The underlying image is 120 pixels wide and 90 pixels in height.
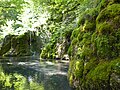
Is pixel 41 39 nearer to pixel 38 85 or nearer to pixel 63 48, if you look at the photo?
pixel 63 48

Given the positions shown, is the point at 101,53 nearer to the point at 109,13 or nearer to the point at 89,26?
the point at 109,13

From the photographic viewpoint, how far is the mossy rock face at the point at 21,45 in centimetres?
2989

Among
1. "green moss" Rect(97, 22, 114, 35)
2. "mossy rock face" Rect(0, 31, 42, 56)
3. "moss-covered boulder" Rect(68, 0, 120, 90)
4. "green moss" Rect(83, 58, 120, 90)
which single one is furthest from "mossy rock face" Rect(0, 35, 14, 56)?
"green moss" Rect(83, 58, 120, 90)

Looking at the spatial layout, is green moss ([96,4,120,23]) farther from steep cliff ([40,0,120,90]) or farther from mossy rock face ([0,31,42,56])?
mossy rock face ([0,31,42,56])

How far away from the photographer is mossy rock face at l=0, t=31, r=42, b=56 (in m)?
29.9

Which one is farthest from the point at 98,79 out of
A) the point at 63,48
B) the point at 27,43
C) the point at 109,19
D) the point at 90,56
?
the point at 27,43

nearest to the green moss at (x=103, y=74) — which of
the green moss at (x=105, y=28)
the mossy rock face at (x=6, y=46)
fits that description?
the green moss at (x=105, y=28)

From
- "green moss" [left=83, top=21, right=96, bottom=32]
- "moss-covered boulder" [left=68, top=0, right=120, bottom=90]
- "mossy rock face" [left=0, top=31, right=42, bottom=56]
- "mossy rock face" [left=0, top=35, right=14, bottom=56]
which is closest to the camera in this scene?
"moss-covered boulder" [left=68, top=0, right=120, bottom=90]

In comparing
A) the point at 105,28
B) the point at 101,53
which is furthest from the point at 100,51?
the point at 105,28

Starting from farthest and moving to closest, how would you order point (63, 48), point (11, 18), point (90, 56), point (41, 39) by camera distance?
point (11, 18) → point (41, 39) → point (63, 48) → point (90, 56)

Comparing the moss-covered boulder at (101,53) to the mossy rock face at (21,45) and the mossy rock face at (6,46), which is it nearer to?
the mossy rock face at (21,45)

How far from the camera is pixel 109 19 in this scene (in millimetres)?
8070

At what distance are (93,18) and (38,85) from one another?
322 centimetres

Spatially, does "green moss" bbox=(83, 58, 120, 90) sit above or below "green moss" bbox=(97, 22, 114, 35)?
below
